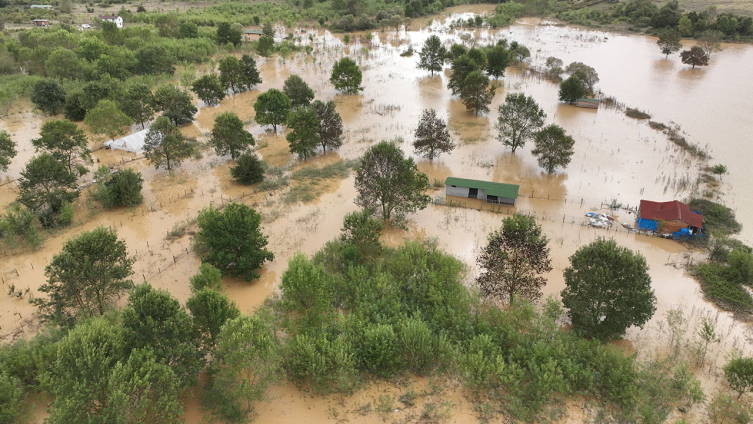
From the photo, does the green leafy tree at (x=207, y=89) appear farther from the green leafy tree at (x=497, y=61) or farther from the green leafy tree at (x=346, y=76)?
the green leafy tree at (x=497, y=61)

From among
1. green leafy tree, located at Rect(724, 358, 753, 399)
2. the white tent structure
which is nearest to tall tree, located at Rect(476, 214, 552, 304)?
green leafy tree, located at Rect(724, 358, 753, 399)

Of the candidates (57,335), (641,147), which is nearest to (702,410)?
(57,335)

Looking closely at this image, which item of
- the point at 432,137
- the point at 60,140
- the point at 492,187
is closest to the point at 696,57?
the point at 432,137

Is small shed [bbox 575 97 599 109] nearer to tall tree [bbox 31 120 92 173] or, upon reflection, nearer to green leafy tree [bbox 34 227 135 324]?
green leafy tree [bbox 34 227 135 324]

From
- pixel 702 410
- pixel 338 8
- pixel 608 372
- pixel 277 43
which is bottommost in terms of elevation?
pixel 702 410

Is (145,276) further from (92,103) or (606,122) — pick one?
(606,122)

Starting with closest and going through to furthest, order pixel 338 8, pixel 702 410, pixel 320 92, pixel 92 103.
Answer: pixel 702 410 < pixel 92 103 < pixel 320 92 < pixel 338 8

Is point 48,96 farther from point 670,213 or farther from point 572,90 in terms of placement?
point 670,213

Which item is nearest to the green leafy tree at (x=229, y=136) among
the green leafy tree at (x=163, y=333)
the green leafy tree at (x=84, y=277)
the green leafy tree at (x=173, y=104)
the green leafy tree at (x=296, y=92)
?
the green leafy tree at (x=173, y=104)
